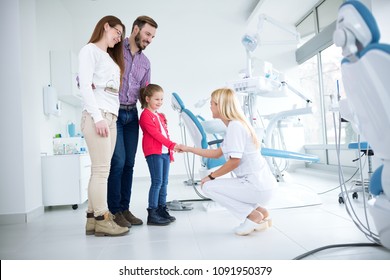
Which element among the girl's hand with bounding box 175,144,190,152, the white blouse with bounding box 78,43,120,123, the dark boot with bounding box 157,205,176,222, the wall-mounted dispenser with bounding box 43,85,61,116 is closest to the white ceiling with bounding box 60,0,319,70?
the wall-mounted dispenser with bounding box 43,85,61,116

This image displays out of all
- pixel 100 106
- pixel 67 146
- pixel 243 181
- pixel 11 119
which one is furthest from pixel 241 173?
pixel 67 146

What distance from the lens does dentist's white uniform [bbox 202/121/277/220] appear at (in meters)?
1.41

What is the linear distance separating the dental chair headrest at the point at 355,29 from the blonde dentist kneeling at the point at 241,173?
753 mm

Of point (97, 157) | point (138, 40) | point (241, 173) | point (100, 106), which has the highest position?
point (138, 40)

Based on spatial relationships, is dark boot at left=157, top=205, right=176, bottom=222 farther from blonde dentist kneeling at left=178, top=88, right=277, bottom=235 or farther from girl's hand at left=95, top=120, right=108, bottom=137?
girl's hand at left=95, top=120, right=108, bottom=137

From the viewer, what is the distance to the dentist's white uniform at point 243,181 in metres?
1.41

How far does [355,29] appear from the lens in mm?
672

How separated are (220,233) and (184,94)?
121 inches

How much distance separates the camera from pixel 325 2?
4414 millimetres

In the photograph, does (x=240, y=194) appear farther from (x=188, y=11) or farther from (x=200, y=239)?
(x=188, y=11)

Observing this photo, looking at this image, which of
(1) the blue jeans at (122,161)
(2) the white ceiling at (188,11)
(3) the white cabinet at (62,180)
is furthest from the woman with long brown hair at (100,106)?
(2) the white ceiling at (188,11)

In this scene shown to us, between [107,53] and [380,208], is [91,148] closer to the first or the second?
[107,53]

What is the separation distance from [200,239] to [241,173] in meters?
0.39
